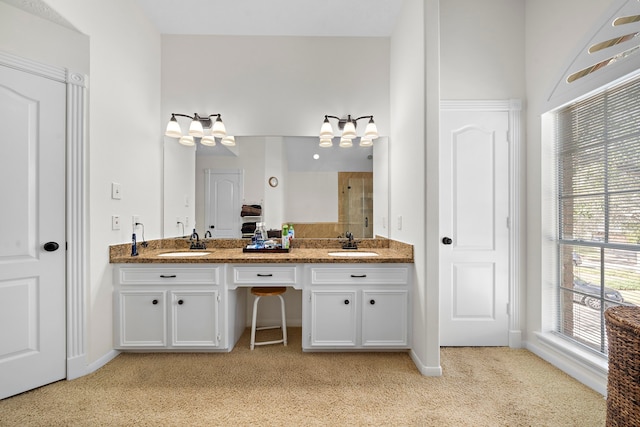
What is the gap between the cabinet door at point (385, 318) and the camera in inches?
92.4

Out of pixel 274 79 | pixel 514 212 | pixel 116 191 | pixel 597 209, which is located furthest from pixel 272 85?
pixel 597 209

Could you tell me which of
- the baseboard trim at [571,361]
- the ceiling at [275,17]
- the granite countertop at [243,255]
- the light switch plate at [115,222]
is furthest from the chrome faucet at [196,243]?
the baseboard trim at [571,361]

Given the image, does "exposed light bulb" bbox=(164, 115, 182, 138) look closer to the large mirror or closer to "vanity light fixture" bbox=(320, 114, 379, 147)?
the large mirror

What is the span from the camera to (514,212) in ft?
8.41

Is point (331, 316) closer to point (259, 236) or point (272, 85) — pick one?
point (259, 236)

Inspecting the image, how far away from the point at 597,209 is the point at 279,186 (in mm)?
2551

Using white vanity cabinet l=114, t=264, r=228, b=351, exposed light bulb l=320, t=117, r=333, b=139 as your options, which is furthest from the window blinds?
white vanity cabinet l=114, t=264, r=228, b=351

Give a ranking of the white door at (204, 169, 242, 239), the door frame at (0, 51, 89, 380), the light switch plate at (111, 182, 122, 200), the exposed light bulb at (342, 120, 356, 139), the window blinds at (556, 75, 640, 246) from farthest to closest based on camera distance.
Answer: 1. the white door at (204, 169, 242, 239)
2. the exposed light bulb at (342, 120, 356, 139)
3. the light switch plate at (111, 182, 122, 200)
4. the door frame at (0, 51, 89, 380)
5. the window blinds at (556, 75, 640, 246)

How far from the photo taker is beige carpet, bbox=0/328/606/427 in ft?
5.46

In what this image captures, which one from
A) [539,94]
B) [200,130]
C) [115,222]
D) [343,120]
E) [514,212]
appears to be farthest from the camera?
[343,120]

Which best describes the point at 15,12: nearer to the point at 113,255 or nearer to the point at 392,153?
the point at 113,255

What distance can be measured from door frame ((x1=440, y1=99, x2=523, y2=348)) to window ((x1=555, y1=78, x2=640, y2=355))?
0.28 m

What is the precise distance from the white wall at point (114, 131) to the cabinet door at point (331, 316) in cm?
162

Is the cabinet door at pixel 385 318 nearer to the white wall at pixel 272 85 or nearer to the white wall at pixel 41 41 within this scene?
the white wall at pixel 272 85
